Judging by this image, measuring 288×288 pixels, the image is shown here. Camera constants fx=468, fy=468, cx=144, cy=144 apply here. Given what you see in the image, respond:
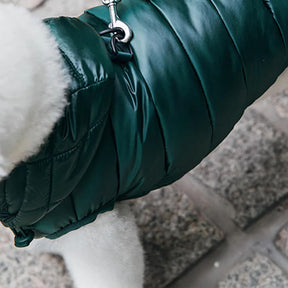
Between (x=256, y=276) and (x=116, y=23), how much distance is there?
0.66 meters

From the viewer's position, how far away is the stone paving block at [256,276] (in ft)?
3.37

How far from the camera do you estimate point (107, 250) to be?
77cm

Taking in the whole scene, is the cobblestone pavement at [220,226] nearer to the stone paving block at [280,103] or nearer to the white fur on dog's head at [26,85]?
the stone paving block at [280,103]

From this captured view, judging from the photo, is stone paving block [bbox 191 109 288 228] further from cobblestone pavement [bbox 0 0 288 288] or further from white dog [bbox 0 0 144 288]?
white dog [bbox 0 0 144 288]

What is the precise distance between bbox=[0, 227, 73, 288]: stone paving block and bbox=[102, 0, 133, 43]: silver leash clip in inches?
23.7

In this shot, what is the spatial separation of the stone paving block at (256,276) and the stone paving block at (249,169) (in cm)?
10

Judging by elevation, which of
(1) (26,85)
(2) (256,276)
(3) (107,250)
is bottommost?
(2) (256,276)

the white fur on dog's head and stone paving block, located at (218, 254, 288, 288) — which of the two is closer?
the white fur on dog's head

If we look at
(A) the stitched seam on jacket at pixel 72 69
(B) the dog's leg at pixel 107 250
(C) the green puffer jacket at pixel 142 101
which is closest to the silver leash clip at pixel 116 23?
(C) the green puffer jacket at pixel 142 101

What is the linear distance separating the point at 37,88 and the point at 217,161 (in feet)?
2.55

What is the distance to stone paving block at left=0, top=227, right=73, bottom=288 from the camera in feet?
3.45

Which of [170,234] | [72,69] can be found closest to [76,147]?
[72,69]

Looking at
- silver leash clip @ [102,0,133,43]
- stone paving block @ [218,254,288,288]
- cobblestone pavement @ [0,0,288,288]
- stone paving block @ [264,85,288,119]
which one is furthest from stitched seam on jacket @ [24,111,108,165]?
stone paving block @ [264,85,288,119]

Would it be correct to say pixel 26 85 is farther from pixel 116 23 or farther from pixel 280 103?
pixel 280 103
